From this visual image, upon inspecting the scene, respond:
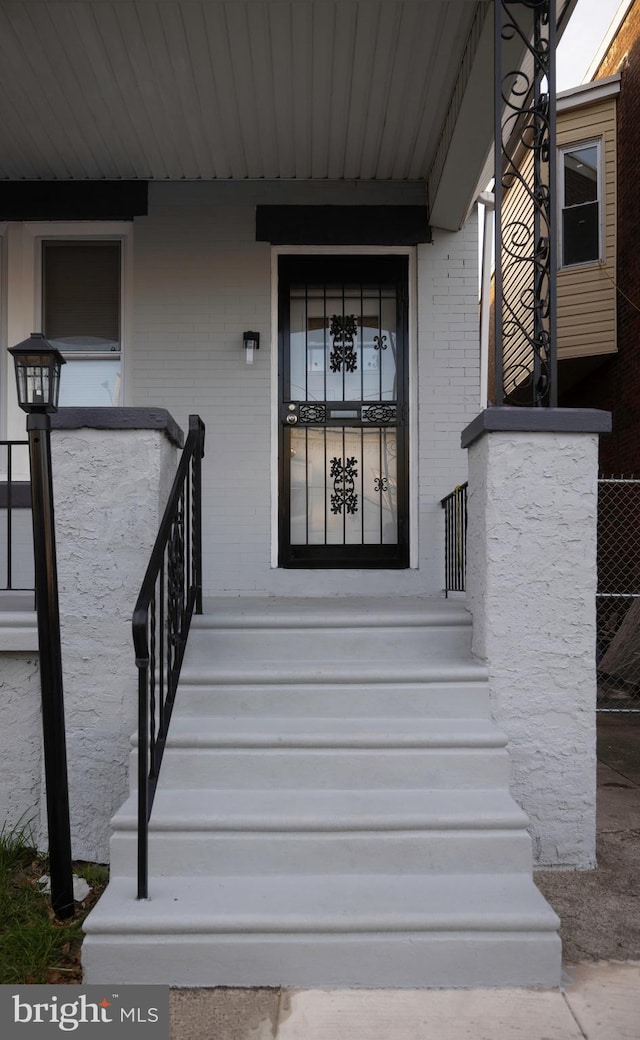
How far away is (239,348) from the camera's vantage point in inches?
205

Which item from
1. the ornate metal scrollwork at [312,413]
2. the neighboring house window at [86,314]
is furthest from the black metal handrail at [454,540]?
the neighboring house window at [86,314]

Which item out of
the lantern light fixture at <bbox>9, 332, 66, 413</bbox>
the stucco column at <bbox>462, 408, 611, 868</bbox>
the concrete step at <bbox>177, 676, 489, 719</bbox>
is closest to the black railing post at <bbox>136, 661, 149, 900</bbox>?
the concrete step at <bbox>177, 676, 489, 719</bbox>

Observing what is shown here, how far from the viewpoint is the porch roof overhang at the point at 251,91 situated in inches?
148

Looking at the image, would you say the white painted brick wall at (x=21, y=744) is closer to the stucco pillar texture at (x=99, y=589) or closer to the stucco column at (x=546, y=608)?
the stucco pillar texture at (x=99, y=589)

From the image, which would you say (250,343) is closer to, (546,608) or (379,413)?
(379,413)

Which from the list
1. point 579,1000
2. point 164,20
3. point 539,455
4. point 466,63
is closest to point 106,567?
point 539,455

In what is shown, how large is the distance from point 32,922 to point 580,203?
9.72 meters

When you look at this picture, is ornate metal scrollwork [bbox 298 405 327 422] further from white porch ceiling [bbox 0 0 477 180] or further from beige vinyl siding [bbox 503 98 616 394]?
beige vinyl siding [bbox 503 98 616 394]

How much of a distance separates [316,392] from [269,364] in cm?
39

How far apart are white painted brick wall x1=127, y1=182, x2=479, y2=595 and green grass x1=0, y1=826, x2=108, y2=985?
7.34 feet

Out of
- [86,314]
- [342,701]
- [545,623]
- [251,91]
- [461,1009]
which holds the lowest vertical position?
[461,1009]

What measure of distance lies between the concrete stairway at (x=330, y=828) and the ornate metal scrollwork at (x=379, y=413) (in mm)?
2159

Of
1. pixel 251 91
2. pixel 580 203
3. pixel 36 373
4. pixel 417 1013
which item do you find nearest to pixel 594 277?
pixel 580 203

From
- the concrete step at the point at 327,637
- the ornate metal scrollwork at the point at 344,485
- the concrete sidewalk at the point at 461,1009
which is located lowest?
the concrete sidewalk at the point at 461,1009
